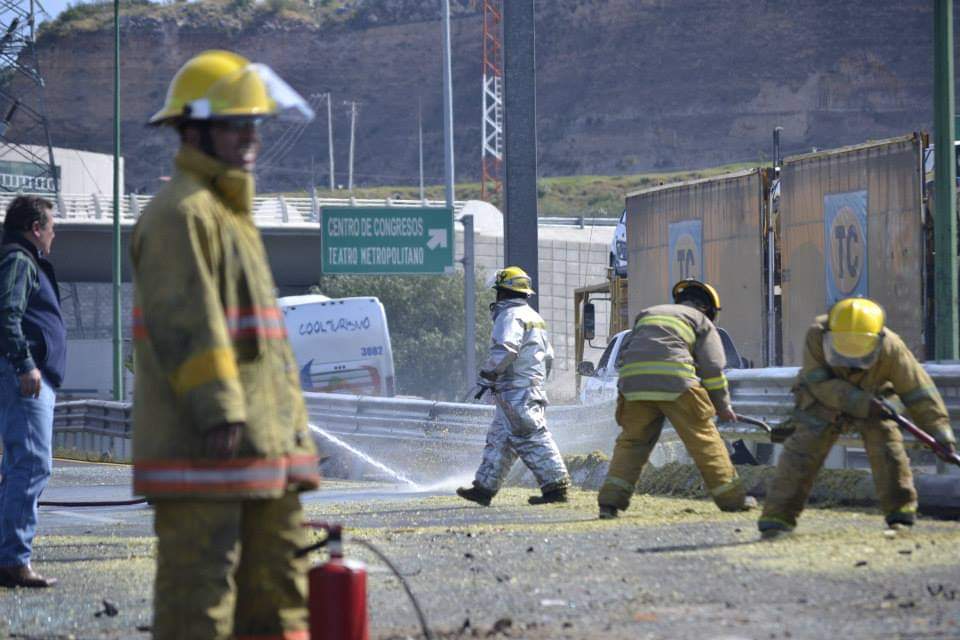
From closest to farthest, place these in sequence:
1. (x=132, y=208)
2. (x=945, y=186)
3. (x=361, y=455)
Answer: (x=945, y=186)
(x=361, y=455)
(x=132, y=208)

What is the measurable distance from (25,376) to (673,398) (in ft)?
14.0

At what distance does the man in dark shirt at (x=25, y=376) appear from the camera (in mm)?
7793

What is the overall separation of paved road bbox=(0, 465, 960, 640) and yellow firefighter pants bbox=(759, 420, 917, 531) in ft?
0.56

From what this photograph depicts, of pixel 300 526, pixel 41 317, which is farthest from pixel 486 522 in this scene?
pixel 300 526

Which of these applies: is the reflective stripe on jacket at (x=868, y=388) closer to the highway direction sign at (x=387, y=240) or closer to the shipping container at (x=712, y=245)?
the shipping container at (x=712, y=245)

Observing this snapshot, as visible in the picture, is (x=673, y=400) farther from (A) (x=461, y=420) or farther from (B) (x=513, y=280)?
(A) (x=461, y=420)

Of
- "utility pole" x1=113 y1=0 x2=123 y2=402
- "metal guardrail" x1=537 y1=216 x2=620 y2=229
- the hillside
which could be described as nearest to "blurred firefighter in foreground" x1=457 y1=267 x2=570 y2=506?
"utility pole" x1=113 y1=0 x2=123 y2=402

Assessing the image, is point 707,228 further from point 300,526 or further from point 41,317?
point 300,526

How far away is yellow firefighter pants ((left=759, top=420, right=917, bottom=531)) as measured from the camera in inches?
351

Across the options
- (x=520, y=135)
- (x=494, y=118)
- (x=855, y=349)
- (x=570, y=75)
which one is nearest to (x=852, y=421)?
(x=855, y=349)

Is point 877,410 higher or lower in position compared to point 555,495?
higher

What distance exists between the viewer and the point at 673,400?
34.1ft

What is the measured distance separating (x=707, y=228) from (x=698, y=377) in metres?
10.3

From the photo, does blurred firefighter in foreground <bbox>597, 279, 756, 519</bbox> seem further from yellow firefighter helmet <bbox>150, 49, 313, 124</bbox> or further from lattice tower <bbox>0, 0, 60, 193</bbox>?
lattice tower <bbox>0, 0, 60, 193</bbox>
